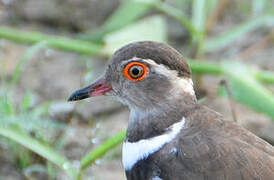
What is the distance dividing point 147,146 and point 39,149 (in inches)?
35.0

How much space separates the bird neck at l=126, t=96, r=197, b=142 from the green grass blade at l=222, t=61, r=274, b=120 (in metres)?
1.03

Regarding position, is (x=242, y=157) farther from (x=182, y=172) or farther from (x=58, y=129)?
(x=58, y=129)

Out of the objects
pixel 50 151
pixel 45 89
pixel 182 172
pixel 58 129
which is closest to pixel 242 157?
pixel 182 172

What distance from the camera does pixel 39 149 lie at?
11.0 ft

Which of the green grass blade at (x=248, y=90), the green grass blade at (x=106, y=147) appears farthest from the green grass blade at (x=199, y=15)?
the green grass blade at (x=106, y=147)

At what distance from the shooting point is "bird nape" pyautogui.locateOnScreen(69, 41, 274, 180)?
2574 mm

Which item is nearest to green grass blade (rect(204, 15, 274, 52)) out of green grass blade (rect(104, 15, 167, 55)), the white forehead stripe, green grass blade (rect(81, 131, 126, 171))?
green grass blade (rect(104, 15, 167, 55))

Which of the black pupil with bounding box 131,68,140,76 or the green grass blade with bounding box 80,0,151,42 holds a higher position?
the green grass blade with bounding box 80,0,151,42

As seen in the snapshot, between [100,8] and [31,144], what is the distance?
2.66 m

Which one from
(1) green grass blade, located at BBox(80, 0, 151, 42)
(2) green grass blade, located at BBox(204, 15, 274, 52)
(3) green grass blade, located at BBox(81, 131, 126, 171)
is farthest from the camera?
(2) green grass blade, located at BBox(204, 15, 274, 52)

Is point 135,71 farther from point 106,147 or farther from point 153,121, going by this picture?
point 106,147

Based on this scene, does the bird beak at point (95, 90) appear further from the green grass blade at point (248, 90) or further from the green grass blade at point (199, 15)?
the green grass blade at point (199, 15)

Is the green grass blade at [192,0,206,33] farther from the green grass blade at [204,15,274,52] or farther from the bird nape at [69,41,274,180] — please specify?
the bird nape at [69,41,274,180]

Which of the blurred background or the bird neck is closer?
the bird neck
